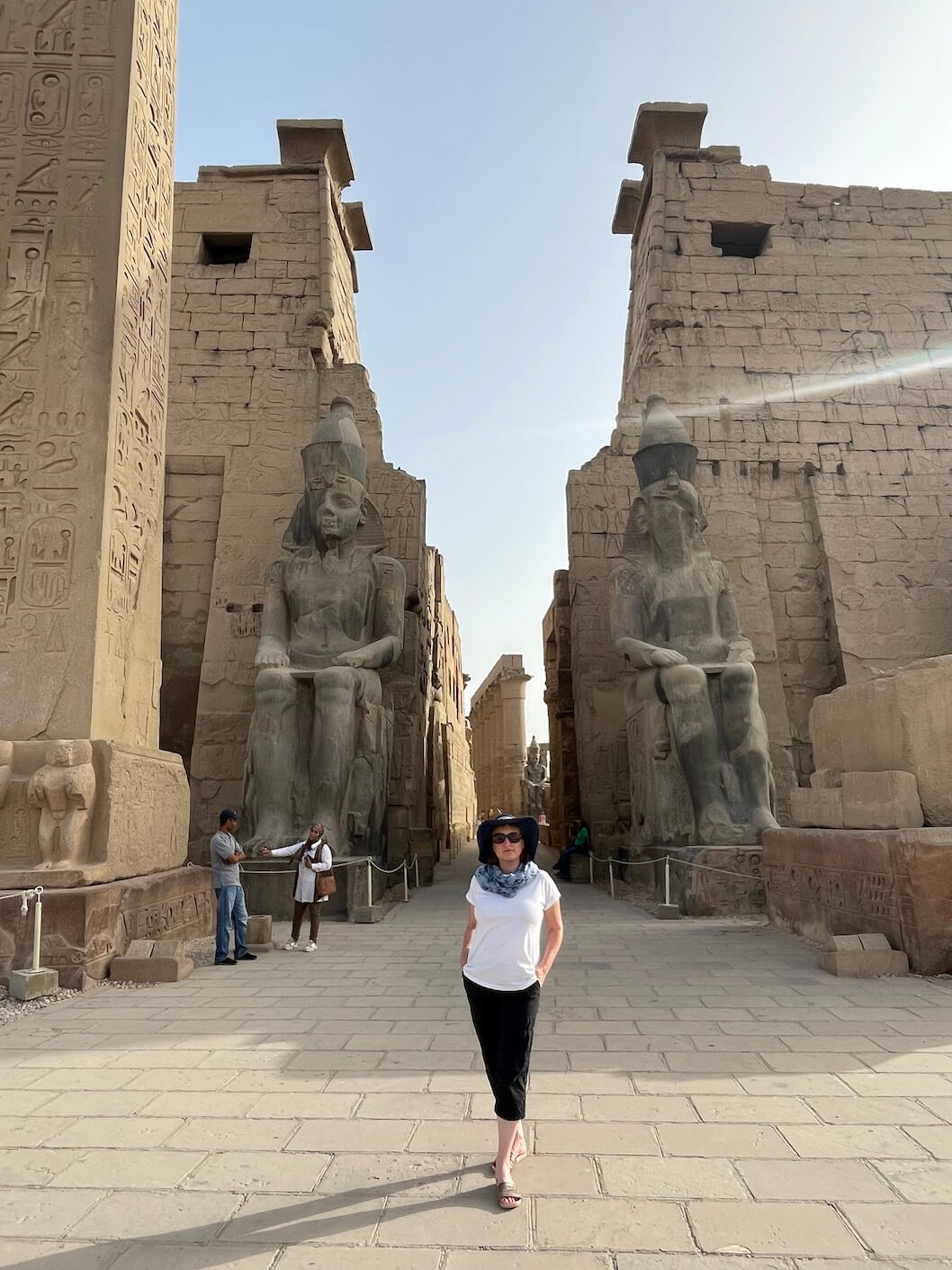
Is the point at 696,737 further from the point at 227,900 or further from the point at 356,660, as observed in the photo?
the point at 227,900

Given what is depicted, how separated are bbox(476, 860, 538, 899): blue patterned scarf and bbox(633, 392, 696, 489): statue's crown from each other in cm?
605

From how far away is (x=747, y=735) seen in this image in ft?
21.3

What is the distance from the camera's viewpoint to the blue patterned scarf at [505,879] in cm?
197

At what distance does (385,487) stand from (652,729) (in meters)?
4.31

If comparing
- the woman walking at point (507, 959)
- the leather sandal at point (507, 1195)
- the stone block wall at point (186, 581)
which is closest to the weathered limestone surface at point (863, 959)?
the woman walking at point (507, 959)

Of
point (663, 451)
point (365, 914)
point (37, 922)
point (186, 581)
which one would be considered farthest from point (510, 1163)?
point (186, 581)

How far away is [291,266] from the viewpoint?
33.6 ft

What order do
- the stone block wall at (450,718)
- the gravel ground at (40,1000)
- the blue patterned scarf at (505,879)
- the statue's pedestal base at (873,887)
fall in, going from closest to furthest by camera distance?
the blue patterned scarf at (505,879) < the gravel ground at (40,1000) < the statue's pedestal base at (873,887) < the stone block wall at (450,718)

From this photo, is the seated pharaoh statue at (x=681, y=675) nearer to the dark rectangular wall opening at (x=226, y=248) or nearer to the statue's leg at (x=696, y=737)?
the statue's leg at (x=696, y=737)

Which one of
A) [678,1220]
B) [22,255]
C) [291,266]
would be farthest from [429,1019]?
[291,266]

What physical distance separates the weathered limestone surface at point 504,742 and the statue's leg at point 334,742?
1483 cm

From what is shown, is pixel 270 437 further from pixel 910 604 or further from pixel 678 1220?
pixel 678 1220

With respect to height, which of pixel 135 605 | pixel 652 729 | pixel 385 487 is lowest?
pixel 652 729

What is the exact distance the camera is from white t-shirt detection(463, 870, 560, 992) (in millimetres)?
1905
